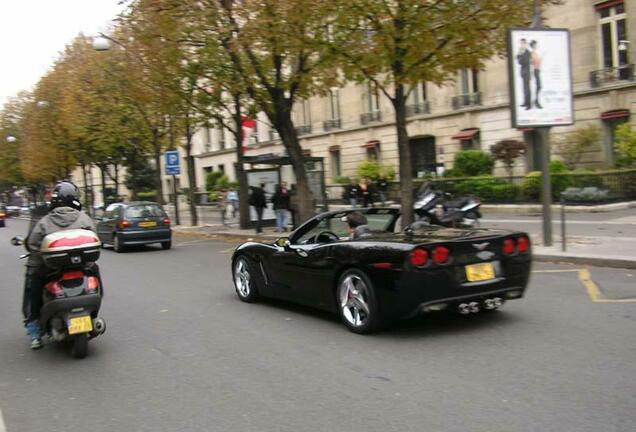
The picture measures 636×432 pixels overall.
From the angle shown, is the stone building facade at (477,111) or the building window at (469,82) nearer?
the stone building facade at (477,111)

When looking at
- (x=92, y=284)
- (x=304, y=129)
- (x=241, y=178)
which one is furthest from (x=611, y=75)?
(x=92, y=284)

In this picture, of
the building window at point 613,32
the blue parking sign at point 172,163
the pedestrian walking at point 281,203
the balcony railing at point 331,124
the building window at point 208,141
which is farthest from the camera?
the building window at point 208,141

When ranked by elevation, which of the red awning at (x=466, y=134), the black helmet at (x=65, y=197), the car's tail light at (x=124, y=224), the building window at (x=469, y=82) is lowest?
the car's tail light at (x=124, y=224)

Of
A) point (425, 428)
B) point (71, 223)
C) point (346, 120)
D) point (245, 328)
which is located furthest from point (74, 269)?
point (346, 120)

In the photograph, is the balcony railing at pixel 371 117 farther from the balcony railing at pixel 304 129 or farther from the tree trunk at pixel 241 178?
the tree trunk at pixel 241 178

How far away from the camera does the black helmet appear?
6484mm

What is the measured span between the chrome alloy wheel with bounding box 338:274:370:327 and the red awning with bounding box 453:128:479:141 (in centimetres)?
2533

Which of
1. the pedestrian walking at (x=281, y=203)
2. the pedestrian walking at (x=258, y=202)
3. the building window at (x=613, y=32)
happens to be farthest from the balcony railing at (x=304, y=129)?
the pedestrian walking at (x=281, y=203)

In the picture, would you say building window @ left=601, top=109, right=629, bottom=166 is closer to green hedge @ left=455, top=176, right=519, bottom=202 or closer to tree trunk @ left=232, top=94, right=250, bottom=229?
green hedge @ left=455, top=176, right=519, bottom=202

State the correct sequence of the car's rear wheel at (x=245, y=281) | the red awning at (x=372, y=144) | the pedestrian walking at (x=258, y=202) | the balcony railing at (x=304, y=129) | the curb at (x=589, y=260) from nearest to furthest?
the car's rear wheel at (x=245, y=281)
the curb at (x=589, y=260)
the pedestrian walking at (x=258, y=202)
the red awning at (x=372, y=144)
the balcony railing at (x=304, y=129)

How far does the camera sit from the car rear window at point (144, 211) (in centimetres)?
1911

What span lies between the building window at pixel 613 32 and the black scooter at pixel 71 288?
24.6 meters

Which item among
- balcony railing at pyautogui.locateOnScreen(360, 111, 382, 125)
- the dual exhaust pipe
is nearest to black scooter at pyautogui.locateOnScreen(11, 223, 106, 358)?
the dual exhaust pipe

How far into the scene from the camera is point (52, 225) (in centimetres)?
632
